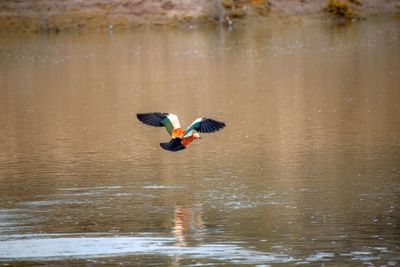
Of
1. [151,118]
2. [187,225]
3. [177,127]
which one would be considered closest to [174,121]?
[177,127]

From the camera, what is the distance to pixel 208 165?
24.5m

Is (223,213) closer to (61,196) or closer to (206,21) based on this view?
(61,196)

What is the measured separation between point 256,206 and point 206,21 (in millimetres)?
56666

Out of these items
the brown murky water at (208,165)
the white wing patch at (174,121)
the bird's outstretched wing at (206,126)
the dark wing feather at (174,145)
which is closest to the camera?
the brown murky water at (208,165)

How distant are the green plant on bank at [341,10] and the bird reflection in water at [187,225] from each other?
186 feet

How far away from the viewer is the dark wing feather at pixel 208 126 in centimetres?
1878

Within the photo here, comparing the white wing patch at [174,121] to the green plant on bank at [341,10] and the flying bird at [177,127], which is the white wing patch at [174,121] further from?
the green plant on bank at [341,10]

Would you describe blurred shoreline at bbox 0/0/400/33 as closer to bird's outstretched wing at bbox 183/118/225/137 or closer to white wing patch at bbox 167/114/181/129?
white wing patch at bbox 167/114/181/129

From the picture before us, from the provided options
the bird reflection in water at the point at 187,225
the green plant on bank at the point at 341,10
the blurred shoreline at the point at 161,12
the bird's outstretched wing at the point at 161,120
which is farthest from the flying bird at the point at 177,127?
the green plant on bank at the point at 341,10

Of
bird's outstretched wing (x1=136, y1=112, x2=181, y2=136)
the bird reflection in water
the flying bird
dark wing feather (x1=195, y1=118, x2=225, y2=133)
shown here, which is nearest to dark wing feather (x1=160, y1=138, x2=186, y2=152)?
the flying bird

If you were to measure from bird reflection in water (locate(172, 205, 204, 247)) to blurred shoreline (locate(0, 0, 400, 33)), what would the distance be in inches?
2163

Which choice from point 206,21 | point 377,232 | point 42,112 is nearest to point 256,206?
point 377,232

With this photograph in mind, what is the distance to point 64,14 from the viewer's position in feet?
250

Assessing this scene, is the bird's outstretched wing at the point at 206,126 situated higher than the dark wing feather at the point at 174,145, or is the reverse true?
the bird's outstretched wing at the point at 206,126
